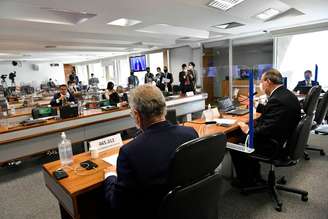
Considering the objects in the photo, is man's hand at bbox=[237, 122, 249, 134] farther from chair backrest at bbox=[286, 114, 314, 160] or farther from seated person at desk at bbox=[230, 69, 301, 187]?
chair backrest at bbox=[286, 114, 314, 160]

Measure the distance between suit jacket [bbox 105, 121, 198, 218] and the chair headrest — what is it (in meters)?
0.05

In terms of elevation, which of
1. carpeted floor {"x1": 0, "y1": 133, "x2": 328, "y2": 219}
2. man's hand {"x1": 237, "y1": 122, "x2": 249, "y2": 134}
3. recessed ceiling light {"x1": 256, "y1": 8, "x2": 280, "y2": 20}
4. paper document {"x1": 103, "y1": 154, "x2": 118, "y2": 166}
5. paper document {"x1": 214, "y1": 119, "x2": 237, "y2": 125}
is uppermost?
recessed ceiling light {"x1": 256, "y1": 8, "x2": 280, "y2": 20}

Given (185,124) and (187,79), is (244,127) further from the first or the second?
(187,79)

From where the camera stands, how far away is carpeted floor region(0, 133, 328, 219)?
2049 mm

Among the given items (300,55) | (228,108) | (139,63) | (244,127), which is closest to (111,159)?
(244,127)

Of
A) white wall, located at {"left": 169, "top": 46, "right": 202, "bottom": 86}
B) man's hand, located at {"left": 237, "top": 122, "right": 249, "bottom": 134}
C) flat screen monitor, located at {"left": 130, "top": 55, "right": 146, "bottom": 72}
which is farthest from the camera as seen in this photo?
flat screen monitor, located at {"left": 130, "top": 55, "right": 146, "bottom": 72}

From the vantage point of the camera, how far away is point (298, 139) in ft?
6.31

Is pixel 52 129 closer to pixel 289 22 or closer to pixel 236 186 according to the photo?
pixel 236 186

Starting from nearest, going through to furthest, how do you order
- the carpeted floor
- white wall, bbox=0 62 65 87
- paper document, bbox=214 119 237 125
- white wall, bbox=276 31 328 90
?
the carpeted floor < paper document, bbox=214 119 237 125 < white wall, bbox=276 31 328 90 < white wall, bbox=0 62 65 87

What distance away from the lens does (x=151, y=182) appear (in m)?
0.97

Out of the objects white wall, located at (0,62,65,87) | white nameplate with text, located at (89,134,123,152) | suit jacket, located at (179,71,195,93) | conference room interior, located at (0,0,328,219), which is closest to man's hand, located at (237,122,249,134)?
conference room interior, located at (0,0,328,219)

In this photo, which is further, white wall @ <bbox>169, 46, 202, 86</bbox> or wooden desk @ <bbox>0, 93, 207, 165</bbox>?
white wall @ <bbox>169, 46, 202, 86</bbox>

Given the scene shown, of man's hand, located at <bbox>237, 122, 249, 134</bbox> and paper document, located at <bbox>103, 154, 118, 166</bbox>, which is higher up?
man's hand, located at <bbox>237, 122, 249, 134</bbox>

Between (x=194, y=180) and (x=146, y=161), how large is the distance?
0.24m
